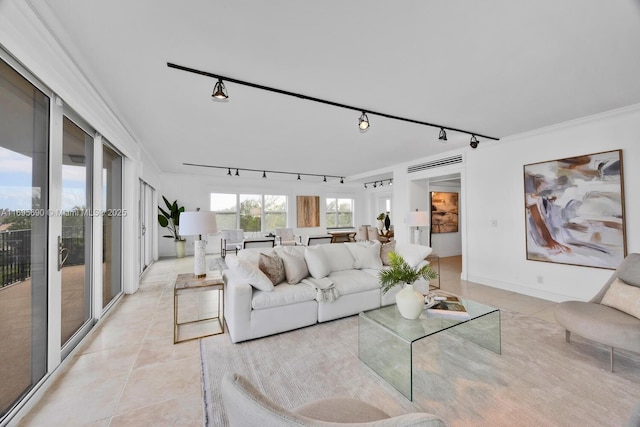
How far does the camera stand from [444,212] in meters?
7.25

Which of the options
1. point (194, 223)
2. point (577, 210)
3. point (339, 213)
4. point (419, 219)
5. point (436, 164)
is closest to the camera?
point (194, 223)

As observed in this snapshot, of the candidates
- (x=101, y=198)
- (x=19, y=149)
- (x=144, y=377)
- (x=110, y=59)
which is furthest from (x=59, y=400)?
(x=110, y=59)

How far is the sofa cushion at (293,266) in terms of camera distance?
3035 millimetres

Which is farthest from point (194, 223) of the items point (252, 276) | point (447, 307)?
point (447, 307)

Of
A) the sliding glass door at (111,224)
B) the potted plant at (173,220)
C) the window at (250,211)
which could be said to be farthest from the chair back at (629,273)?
Answer: the potted plant at (173,220)

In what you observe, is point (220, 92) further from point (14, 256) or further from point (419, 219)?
point (419, 219)

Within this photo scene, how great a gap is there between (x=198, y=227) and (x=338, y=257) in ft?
6.21

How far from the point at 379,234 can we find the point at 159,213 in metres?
6.49

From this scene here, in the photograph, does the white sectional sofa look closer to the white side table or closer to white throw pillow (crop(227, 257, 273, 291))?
white throw pillow (crop(227, 257, 273, 291))

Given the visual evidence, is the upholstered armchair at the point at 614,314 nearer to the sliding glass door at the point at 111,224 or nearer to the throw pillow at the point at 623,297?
the throw pillow at the point at 623,297

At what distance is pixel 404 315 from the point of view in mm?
2246

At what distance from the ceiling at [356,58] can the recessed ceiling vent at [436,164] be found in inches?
51.7

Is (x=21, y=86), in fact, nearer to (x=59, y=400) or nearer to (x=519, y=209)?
(x=59, y=400)

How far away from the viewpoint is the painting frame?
23.1 feet
